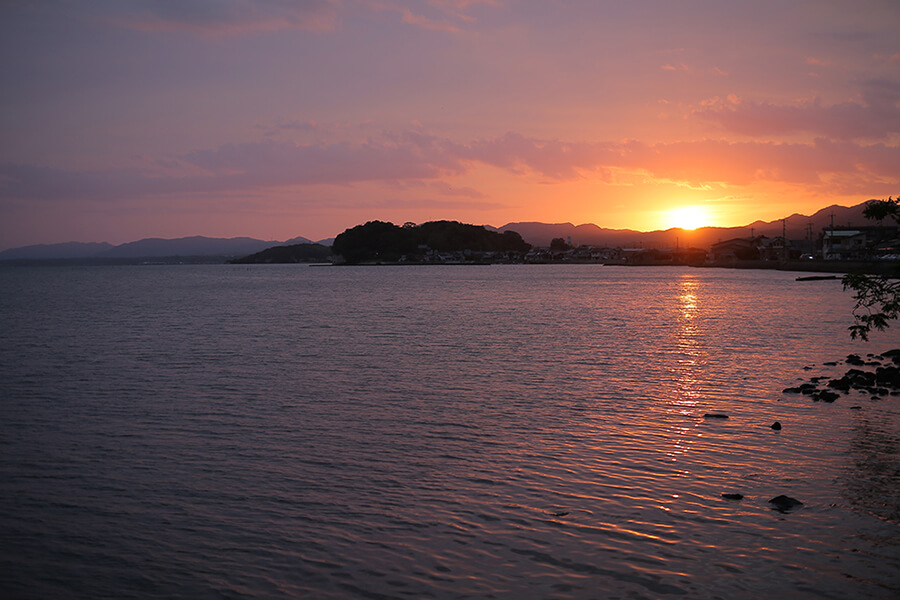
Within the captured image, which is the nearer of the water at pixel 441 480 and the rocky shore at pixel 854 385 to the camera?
the water at pixel 441 480

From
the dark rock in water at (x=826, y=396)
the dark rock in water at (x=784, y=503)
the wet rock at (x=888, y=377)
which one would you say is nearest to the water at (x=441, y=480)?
the dark rock in water at (x=784, y=503)

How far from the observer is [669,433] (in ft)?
58.5

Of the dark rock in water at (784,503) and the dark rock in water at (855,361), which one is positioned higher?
the dark rock in water at (855,361)

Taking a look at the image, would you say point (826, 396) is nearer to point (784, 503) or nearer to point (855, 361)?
point (855, 361)

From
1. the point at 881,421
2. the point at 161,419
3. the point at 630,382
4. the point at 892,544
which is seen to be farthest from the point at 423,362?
the point at 892,544

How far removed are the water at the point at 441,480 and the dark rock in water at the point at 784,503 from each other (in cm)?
22

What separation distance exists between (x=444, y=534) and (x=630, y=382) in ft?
54.1

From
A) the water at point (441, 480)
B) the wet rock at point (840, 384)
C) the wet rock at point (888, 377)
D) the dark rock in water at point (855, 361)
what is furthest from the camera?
the dark rock in water at point (855, 361)

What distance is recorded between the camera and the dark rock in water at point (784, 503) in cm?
1229

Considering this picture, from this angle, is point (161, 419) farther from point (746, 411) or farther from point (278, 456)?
point (746, 411)

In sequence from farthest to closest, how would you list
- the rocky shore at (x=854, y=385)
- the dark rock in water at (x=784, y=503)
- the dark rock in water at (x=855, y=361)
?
the dark rock in water at (x=855, y=361), the rocky shore at (x=854, y=385), the dark rock in water at (x=784, y=503)

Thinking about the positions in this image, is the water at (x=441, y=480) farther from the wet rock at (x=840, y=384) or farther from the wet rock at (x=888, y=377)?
the wet rock at (x=888, y=377)

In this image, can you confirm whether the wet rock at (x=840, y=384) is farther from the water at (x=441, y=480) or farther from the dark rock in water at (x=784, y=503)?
the dark rock in water at (x=784, y=503)

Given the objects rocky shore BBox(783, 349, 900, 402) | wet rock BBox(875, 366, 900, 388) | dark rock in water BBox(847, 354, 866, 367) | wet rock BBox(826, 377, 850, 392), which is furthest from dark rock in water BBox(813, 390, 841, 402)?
dark rock in water BBox(847, 354, 866, 367)
